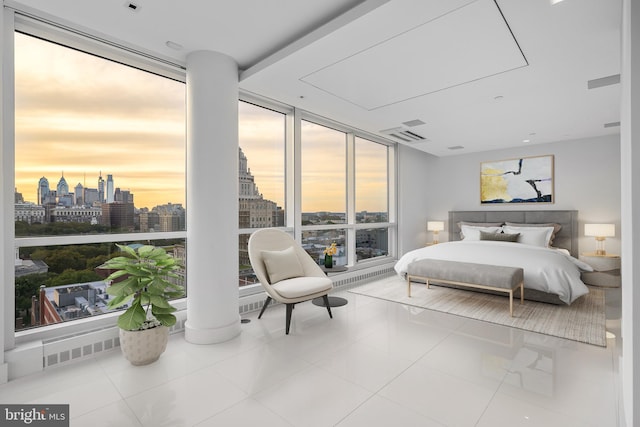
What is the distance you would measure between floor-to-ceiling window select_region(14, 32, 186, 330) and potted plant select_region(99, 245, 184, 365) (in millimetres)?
500

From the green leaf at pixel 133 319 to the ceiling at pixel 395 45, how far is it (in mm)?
2239

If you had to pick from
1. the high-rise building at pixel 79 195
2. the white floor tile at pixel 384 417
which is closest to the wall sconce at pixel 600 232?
the white floor tile at pixel 384 417

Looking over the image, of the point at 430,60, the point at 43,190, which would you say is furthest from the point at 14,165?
the point at 430,60

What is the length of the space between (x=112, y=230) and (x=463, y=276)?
12.9 ft

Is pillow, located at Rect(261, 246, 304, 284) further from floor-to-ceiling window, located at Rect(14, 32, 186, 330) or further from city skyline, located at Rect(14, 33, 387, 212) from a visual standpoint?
city skyline, located at Rect(14, 33, 387, 212)

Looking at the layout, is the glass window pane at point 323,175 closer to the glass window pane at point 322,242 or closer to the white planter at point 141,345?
the glass window pane at point 322,242

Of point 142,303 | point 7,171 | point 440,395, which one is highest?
point 7,171

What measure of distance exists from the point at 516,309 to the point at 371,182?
3.14 meters

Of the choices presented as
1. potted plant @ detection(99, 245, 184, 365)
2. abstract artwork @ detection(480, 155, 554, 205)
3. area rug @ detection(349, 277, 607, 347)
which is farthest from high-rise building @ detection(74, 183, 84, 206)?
abstract artwork @ detection(480, 155, 554, 205)

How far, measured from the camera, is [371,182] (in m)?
5.98

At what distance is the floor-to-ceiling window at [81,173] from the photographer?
2490 millimetres

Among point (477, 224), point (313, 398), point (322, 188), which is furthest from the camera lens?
point (477, 224)

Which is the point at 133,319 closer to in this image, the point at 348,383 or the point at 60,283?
the point at 60,283

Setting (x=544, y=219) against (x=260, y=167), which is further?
(x=544, y=219)
